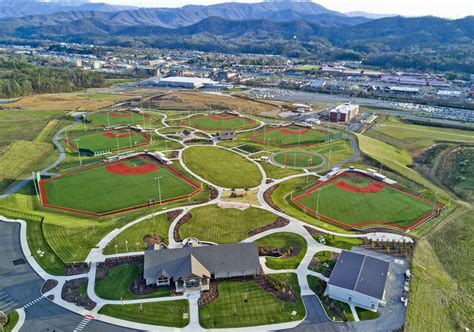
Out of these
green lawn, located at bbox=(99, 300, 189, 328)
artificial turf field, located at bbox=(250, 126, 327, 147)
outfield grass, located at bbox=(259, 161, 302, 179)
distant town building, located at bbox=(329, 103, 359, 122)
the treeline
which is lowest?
green lawn, located at bbox=(99, 300, 189, 328)

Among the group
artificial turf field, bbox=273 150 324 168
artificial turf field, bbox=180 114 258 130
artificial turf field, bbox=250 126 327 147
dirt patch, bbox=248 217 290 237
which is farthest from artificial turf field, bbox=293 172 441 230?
artificial turf field, bbox=180 114 258 130

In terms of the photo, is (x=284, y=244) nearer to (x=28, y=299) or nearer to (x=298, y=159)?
(x=28, y=299)

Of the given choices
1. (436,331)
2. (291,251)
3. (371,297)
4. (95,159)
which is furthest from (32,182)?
(436,331)

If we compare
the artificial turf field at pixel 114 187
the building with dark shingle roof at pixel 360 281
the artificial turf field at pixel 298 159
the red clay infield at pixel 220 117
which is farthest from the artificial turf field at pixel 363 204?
the red clay infield at pixel 220 117

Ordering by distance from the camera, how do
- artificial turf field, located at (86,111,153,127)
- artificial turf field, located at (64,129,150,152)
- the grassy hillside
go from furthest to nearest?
1. artificial turf field, located at (86,111,153,127)
2. artificial turf field, located at (64,129,150,152)
3. the grassy hillside

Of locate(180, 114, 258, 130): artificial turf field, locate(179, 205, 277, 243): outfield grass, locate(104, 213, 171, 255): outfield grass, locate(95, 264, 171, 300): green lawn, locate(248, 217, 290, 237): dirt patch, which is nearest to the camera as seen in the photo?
locate(95, 264, 171, 300): green lawn

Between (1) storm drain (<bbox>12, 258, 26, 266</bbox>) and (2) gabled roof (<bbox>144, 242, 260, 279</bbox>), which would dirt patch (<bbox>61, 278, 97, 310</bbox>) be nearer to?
(2) gabled roof (<bbox>144, 242, 260, 279</bbox>)
